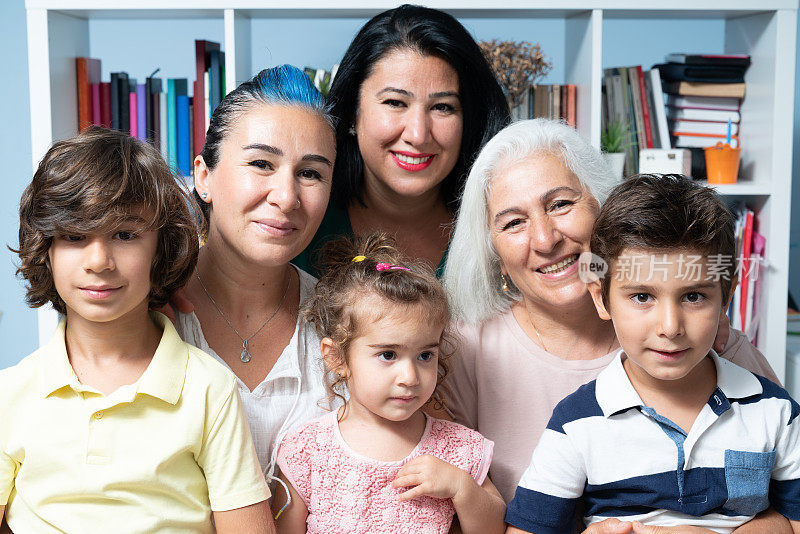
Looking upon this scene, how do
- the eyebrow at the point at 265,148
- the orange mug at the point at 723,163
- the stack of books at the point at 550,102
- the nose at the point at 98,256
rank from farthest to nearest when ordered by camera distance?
the stack of books at the point at 550,102, the orange mug at the point at 723,163, the eyebrow at the point at 265,148, the nose at the point at 98,256

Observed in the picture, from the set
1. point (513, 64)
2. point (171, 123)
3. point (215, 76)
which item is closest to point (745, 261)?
point (513, 64)

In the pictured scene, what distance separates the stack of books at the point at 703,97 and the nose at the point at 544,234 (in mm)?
1250

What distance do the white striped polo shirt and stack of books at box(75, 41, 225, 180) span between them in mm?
1731

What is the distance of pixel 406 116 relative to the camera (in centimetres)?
219

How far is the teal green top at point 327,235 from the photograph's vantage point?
2.30 metres

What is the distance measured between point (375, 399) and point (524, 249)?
500 millimetres

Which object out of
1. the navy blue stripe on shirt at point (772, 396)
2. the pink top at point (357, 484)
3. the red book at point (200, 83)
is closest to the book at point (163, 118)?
the red book at point (200, 83)

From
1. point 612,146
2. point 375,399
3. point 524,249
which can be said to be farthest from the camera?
point 612,146

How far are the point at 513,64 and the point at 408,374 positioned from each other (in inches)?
59.9

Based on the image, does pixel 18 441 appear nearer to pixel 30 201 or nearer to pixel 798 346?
pixel 30 201

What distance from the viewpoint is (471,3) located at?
252 cm

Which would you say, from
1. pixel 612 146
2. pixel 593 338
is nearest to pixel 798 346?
pixel 612 146

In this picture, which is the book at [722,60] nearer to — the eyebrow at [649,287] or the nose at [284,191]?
the eyebrow at [649,287]

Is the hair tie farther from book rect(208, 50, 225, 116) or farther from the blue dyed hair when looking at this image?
book rect(208, 50, 225, 116)
